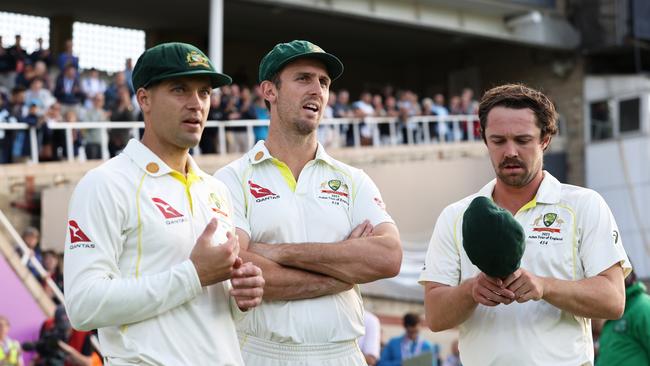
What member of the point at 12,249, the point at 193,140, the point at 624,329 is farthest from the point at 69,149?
the point at 193,140

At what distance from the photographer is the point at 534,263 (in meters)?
4.55

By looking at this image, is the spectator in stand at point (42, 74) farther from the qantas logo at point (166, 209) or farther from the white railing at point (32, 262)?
the qantas logo at point (166, 209)

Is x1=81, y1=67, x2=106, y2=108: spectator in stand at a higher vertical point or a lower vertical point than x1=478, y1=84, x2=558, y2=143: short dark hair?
higher

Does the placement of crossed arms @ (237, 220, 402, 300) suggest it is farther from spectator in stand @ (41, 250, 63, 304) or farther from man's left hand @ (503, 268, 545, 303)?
spectator in stand @ (41, 250, 63, 304)

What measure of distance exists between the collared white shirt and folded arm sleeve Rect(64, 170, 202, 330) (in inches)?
41.0

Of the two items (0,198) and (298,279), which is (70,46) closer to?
(0,198)

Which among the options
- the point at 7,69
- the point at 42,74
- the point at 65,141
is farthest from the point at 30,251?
the point at 7,69

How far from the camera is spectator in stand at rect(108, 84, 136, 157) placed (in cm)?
1666

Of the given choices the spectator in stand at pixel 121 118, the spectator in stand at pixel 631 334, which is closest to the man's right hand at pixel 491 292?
the spectator in stand at pixel 631 334

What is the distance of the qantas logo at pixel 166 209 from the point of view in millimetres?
4062

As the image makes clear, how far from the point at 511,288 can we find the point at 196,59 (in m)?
1.62

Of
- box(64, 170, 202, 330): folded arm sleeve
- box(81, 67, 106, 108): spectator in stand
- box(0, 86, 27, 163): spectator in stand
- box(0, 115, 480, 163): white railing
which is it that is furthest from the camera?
box(81, 67, 106, 108): spectator in stand

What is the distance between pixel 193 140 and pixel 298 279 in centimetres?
99

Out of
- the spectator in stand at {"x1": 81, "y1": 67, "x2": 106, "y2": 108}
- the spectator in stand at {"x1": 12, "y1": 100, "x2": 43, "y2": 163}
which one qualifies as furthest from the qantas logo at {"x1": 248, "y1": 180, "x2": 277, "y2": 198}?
the spectator in stand at {"x1": 81, "y1": 67, "x2": 106, "y2": 108}
